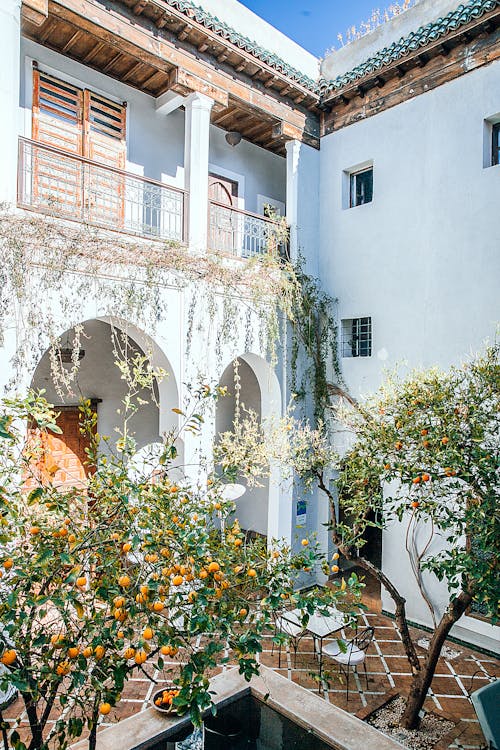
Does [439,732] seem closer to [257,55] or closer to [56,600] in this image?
[56,600]

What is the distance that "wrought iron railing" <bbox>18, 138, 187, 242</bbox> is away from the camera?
7.03 meters

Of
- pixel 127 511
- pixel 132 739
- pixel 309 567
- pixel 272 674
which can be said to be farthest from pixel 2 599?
pixel 272 674

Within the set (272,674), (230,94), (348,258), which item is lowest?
(272,674)

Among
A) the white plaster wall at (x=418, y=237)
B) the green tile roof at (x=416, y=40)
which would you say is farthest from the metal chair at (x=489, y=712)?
the green tile roof at (x=416, y=40)

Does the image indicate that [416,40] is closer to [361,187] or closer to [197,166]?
[361,187]

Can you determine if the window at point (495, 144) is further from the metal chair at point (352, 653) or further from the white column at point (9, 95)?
the metal chair at point (352, 653)

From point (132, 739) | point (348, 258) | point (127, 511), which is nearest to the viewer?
point (127, 511)

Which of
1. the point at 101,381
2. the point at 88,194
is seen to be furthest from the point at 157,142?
the point at 101,381

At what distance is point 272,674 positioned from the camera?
525cm

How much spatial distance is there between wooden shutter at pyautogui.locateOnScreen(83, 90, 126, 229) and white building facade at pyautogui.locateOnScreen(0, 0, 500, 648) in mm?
30

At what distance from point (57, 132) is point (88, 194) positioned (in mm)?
1034

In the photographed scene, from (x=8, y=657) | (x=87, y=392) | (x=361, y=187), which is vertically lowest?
(x=8, y=657)

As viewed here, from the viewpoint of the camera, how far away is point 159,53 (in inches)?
314

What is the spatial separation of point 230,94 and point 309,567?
826cm
